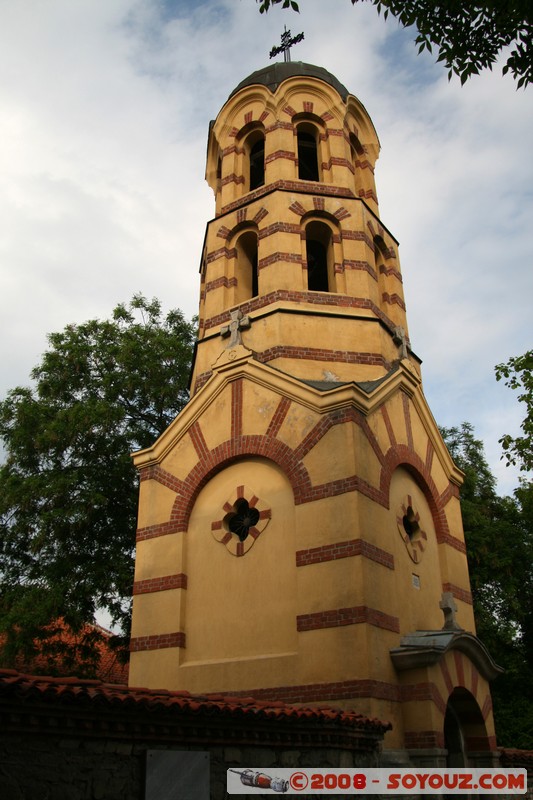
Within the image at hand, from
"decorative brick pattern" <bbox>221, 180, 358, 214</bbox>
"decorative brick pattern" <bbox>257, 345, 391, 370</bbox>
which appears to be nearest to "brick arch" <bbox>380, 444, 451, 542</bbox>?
"decorative brick pattern" <bbox>257, 345, 391, 370</bbox>

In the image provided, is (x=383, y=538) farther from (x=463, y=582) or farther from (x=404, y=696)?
(x=463, y=582)

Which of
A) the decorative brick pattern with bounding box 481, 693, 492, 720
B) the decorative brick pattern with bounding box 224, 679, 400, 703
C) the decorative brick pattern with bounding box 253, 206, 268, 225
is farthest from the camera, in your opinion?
the decorative brick pattern with bounding box 253, 206, 268, 225

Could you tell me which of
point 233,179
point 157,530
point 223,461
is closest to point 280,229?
point 233,179

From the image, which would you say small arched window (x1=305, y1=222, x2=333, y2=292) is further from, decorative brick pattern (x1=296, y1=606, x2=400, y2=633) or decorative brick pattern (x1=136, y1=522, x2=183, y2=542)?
decorative brick pattern (x1=296, y1=606, x2=400, y2=633)

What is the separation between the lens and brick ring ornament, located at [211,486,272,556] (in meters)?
12.0

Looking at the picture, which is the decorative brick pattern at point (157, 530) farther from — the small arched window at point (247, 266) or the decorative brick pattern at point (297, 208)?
the decorative brick pattern at point (297, 208)

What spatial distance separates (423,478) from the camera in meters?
13.5

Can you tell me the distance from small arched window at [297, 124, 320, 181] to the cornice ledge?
11.3 m

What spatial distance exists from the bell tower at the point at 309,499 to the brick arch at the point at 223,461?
0.03m

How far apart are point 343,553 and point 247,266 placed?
769 cm

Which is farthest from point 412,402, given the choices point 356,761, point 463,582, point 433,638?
point 356,761

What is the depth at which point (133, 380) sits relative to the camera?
1984 centimetres

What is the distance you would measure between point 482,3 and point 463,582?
10155 millimetres

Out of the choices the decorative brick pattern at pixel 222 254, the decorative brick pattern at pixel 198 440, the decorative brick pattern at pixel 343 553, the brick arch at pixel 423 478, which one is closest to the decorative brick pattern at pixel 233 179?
the decorative brick pattern at pixel 222 254
